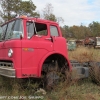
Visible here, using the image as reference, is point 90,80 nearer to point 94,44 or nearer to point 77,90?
point 77,90

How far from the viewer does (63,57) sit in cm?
633

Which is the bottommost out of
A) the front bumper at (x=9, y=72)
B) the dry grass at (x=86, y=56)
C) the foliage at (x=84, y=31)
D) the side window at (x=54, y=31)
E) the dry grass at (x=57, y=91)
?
the dry grass at (x=57, y=91)

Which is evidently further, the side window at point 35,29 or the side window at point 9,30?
the side window at point 9,30

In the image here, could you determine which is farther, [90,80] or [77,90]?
[90,80]

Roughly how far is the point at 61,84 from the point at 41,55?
1.11 meters

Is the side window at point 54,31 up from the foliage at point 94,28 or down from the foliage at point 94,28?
down

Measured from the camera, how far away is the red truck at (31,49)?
5.23 metres

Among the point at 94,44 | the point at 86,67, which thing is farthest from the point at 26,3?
the point at 86,67

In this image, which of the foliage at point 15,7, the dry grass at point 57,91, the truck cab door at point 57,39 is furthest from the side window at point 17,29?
the foliage at point 15,7

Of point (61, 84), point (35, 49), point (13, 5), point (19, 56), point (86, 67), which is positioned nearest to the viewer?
point (19, 56)

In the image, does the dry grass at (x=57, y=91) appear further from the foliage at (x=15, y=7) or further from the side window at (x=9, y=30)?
the foliage at (x=15, y=7)

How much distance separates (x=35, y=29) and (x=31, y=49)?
63 centimetres

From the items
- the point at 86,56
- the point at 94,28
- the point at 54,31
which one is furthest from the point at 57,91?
the point at 94,28

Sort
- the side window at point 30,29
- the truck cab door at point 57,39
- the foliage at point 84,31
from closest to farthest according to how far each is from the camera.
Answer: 1. the side window at point 30,29
2. the truck cab door at point 57,39
3. the foliage at point 84,31
